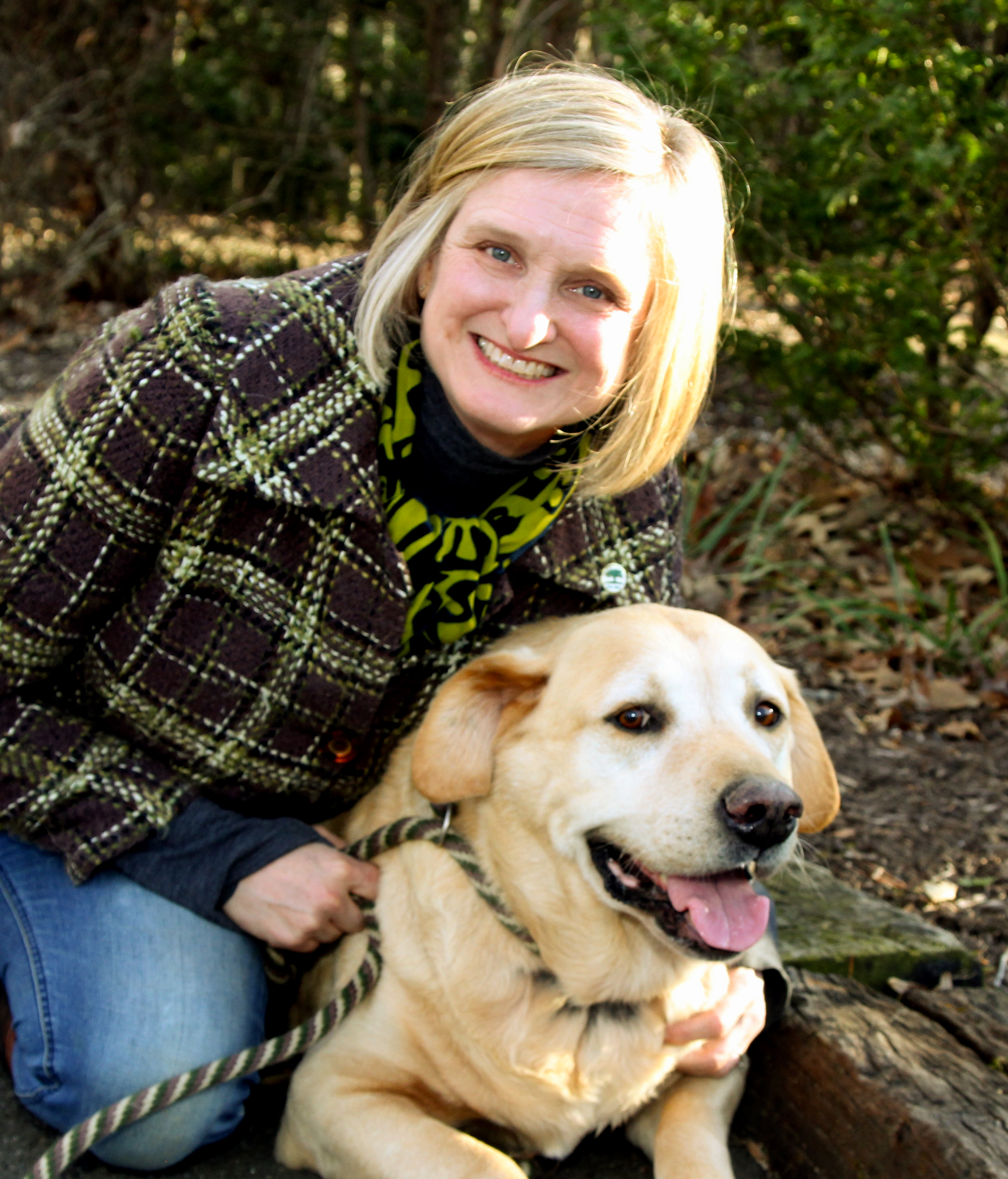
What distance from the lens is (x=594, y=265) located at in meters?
2.23

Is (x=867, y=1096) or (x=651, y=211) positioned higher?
(x=651, y=211)

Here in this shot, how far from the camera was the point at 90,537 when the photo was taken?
217cm

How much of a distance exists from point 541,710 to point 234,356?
0.89 m

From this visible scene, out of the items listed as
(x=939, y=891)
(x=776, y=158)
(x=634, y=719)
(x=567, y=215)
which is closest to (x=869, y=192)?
(x=776, y=158)

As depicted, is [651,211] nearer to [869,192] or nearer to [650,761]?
[650,761]

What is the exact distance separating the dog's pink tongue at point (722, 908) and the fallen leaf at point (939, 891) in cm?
109

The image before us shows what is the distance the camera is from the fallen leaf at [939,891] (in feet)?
9.37

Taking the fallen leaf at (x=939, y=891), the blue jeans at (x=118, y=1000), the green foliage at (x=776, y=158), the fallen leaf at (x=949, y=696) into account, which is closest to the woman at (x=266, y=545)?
the blue jeans at (x=118, y=1000)

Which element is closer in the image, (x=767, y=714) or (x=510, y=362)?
(x=767, y=714)

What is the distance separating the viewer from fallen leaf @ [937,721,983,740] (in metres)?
3.60

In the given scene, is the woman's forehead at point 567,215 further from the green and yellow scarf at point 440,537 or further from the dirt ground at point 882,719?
the dirt ground at point 882,719

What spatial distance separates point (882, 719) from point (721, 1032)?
5.86 feet

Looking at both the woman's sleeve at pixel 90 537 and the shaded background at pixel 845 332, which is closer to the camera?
the woman's sleeve at pixel 90 537

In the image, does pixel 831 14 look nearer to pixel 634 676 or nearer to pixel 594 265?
pixel 594 265
